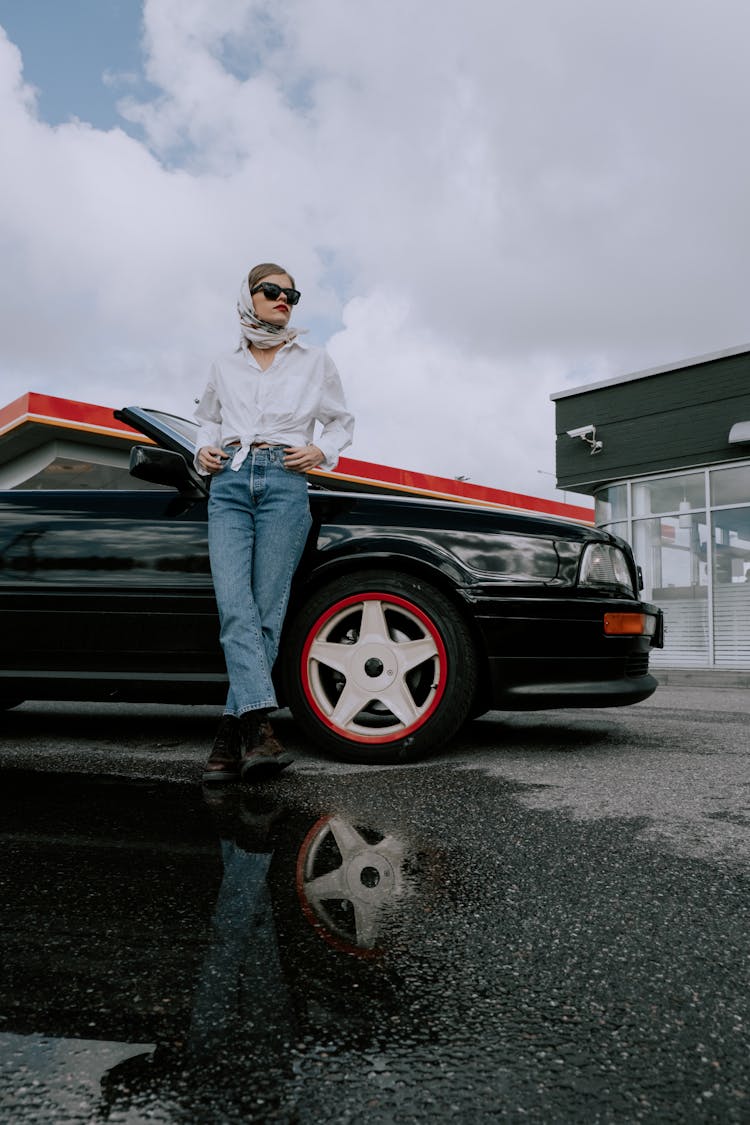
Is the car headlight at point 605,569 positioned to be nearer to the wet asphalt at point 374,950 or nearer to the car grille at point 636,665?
the car grille at point 636,665

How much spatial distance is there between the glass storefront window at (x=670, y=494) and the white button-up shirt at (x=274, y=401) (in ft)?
39.3

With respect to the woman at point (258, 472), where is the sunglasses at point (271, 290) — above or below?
above

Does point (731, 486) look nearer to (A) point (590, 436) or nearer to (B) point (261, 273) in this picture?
(A) point (590, 436)

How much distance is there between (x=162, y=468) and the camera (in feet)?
10.5

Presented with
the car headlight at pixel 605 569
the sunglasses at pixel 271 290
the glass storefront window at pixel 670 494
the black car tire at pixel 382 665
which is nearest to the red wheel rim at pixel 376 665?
the black car tire at pixel 382 665

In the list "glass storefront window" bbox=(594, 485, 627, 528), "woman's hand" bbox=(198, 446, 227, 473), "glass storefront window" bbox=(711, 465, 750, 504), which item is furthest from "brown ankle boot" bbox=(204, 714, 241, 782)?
"glass storefront window" bbox=(594, 485, 627, 528)

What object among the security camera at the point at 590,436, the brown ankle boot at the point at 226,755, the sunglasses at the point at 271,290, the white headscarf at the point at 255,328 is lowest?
the brown ankle boot at the point at 226,755

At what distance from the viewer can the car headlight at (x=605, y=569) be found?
129 inches

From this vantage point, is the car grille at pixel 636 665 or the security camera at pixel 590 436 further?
the security camera at pixel 590 436

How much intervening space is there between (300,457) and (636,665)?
61.3 inches

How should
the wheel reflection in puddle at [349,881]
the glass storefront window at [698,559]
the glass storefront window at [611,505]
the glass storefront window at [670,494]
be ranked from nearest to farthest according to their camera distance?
the wheel reflection in puddle at [349,881] < the glass storefront window at [698,559] < the glass storefront window at [670,494] < the glass storefront window at [611,505]

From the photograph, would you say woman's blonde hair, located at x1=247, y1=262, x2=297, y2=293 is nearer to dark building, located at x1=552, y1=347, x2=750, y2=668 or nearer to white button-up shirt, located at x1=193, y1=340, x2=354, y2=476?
white button-up shirt, located at x1=193, y1=340, x2=354, y2=476

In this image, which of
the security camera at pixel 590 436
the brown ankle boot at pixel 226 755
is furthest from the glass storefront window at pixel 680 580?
the brown ankle boot at pixel 226 755

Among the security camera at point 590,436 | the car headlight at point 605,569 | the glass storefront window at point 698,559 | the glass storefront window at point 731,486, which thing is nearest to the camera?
the car headlight at point 605,569
